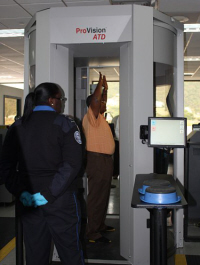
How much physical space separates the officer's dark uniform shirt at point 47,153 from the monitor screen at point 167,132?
2.60ft

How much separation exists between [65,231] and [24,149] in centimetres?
56

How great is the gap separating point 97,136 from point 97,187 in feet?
1.80

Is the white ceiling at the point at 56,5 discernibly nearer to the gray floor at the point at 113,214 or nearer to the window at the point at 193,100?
the gray floor at the point at 113,214

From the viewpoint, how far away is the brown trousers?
3.41 metres

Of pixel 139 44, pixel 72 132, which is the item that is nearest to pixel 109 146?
pixel 139 44

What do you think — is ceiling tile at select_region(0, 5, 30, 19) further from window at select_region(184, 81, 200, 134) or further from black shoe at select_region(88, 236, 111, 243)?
window at select_region(184, 81, 200, 134)

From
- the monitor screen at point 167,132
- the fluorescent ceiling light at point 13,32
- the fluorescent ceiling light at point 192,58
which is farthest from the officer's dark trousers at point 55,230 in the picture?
the fluorescent ceiling light at point 192,58

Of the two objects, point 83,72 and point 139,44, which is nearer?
point 139,44

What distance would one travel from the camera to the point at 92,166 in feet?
11.2

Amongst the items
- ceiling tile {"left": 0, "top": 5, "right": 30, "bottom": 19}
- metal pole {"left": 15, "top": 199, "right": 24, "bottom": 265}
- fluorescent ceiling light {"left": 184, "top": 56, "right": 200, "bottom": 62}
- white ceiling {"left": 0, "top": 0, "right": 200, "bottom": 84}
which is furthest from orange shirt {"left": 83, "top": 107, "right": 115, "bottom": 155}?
fluorescent ceiling light {"left": 184, "top": 56, "right": 200, "bottom": 62}

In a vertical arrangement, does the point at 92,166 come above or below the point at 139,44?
below

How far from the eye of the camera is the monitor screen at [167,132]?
2.54 metres

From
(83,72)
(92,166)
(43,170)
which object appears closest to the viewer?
(43,170)

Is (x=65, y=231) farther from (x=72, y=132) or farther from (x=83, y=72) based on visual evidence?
(x=83, y=72)
